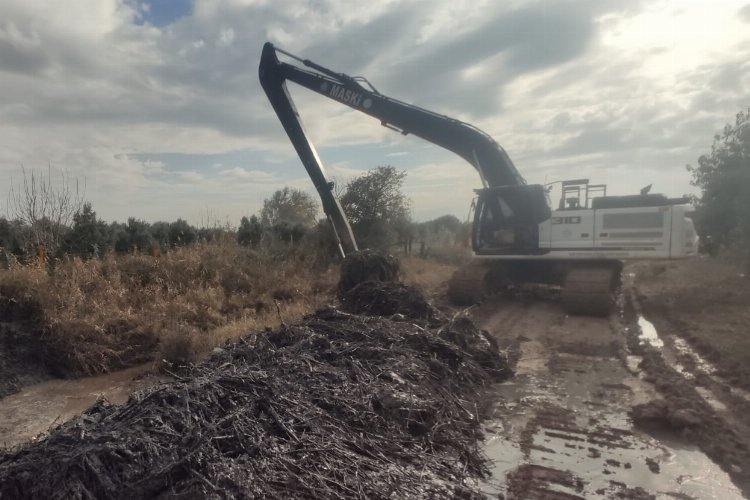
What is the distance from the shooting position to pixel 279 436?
12.6 ft

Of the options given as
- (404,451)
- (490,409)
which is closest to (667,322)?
(490,409)

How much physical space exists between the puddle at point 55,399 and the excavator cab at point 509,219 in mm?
7557

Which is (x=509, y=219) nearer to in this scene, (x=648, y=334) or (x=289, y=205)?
(x=648, y=334)

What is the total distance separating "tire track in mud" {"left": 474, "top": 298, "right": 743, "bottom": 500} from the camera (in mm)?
4008

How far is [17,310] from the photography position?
27.3 ft

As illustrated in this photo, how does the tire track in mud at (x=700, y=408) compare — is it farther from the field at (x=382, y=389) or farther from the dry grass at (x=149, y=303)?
the dry grass at (x=149, y=303)

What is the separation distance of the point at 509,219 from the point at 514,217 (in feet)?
0.39

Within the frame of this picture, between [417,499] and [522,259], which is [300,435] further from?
[522,259]

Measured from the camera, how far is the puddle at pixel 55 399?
591cm

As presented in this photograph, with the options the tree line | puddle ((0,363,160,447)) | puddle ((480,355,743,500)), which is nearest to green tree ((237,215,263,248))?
the tree line

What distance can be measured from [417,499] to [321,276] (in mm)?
10352

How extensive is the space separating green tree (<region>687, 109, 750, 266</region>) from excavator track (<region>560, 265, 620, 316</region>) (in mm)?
7953

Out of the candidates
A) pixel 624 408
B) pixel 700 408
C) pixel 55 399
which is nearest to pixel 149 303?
pixel 55 399

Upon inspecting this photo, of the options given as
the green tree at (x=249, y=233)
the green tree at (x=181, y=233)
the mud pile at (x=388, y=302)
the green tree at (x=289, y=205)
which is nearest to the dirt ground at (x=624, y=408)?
the mud pile at (x=388, y=302)
